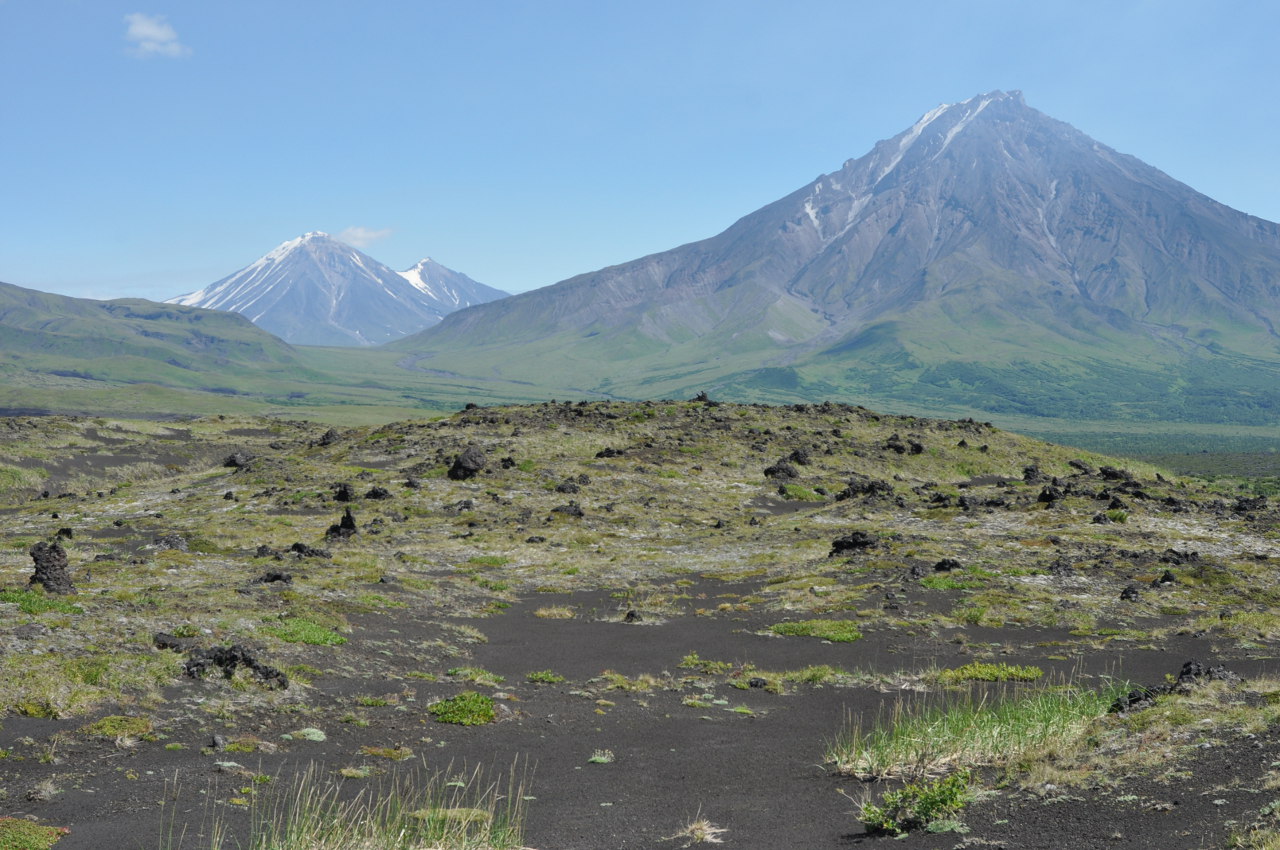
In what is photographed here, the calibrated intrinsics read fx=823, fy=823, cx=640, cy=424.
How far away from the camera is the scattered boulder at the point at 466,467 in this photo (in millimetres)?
76406

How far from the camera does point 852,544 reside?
165 feet

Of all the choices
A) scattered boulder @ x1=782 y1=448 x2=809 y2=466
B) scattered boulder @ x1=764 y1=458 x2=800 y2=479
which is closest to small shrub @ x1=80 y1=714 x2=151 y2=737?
scattered boulder @ x1=764 y1=458 x2=800 y2=479

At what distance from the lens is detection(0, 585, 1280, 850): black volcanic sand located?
14.8 metres

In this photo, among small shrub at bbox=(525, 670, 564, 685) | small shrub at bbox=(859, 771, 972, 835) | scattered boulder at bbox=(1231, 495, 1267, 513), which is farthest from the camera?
scattered boulder at bbox=(1231, 495, 1267, 513)

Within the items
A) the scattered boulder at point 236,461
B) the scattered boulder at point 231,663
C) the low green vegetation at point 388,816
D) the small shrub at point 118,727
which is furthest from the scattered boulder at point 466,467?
the low green vegetation at point 388,816

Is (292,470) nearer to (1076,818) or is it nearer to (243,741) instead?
(243,741)

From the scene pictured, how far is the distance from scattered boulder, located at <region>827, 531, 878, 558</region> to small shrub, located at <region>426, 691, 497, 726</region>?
99.7 feet

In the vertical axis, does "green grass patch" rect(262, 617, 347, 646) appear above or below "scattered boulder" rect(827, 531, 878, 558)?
below

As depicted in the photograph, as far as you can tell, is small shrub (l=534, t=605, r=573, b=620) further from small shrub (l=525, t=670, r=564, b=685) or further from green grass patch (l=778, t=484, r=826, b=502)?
green grass patch (l=778, t=484, r=826, b=502)

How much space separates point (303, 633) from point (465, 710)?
7.98 metres

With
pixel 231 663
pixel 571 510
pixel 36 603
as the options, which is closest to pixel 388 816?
pixel 231 663

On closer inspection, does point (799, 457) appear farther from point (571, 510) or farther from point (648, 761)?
point (648, 761)

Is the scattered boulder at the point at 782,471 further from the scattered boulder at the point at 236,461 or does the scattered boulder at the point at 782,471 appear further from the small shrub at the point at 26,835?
the small shrub at the point at 26,835

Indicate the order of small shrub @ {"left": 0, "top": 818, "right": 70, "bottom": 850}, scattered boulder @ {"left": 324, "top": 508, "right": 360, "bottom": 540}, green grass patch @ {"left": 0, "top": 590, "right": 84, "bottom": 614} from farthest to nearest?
scattered boulder @ {"left": 324, "top": 508, "right": 360, "bottom": 540}
green grass patch @ {"left": 0, "top": 590, "right": 84, "bottom": 614}
small shrub @ {"left": 0, "top": 818, "right": 70, "bottom": 850}
